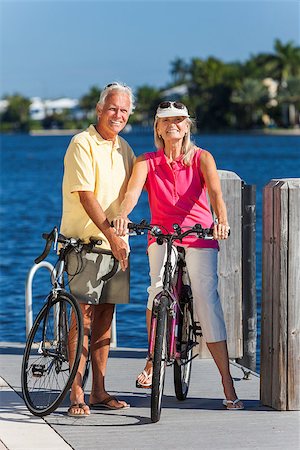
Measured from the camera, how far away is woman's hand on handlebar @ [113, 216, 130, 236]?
7.16 meters

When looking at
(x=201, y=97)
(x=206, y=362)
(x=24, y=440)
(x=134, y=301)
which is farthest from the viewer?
(x=201, y=97)

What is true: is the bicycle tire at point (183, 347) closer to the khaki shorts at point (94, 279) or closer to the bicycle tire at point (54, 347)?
the khaki shorts at point (94, 279)

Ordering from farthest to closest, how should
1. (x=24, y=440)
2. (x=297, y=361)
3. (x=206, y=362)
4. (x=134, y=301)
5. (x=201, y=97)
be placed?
(x=201, y=97), (x=134, y=301), (x=206, y=362), (x=297, y=361), (x=24, y=440)

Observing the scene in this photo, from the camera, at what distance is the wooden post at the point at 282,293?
7242 millimetres

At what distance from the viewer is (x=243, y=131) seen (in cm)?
17988

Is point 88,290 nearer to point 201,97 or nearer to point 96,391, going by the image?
point 96,391

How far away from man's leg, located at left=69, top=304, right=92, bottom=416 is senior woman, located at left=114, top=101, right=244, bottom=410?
39cm

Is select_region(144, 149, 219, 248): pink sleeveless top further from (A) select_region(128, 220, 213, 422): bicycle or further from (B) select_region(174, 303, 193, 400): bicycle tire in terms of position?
(B) select_region(174, 303, 193, 400): bicycle tire

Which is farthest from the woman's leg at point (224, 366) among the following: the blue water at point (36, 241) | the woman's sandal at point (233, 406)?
the blue water at point (36, 241)

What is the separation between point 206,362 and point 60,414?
6.45 ft

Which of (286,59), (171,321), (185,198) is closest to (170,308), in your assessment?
(171,321)

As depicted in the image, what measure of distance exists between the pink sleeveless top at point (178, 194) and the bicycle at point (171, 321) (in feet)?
0.36

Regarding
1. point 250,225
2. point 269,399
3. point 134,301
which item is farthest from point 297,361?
point 134,301

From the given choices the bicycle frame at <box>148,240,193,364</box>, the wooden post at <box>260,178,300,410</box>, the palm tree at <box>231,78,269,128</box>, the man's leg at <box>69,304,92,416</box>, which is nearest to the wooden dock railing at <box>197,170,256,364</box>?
the wooden post at <box>260,178,300,410</box>
